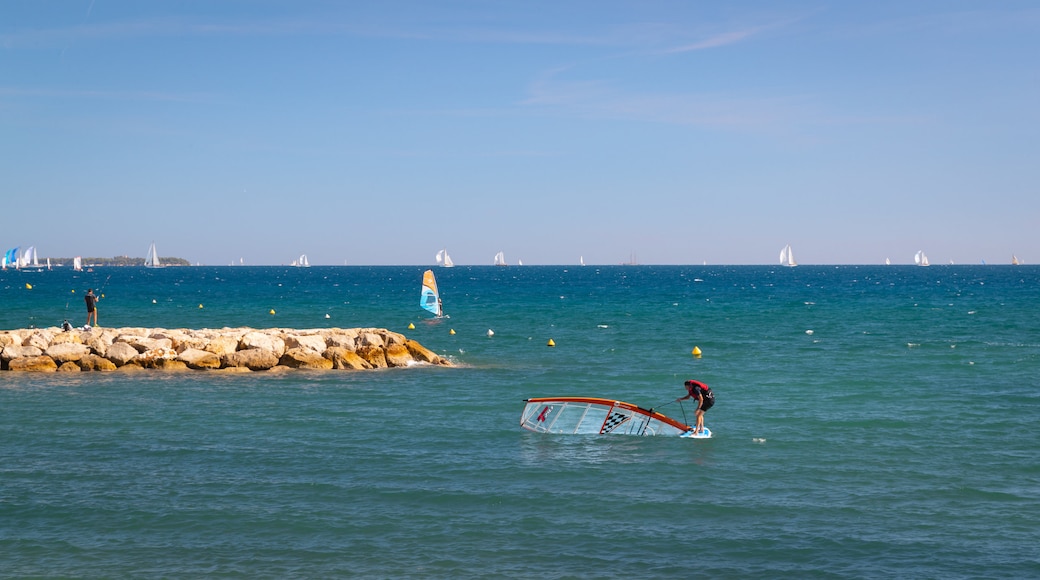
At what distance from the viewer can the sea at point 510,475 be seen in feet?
49.2

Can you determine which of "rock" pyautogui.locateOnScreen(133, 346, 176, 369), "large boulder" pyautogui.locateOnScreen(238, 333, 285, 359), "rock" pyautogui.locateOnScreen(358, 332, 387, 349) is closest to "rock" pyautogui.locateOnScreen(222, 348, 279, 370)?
"large boulder" pyautogui.locateOnScreen(238, 333, 285, 359)

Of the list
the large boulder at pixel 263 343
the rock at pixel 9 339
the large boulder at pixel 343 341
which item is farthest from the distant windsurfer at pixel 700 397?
the rock at pixel 9 339

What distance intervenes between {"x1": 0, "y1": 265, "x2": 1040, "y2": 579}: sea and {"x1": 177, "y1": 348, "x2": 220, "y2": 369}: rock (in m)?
1.45

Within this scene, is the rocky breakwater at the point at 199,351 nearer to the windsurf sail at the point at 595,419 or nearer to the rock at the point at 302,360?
the rock at the point at 302,360

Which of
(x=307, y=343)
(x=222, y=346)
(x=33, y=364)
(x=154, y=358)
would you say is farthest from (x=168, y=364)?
(x=307, y=343)

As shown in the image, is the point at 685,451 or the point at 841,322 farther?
the point at 841,322

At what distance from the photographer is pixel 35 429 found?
971 inches

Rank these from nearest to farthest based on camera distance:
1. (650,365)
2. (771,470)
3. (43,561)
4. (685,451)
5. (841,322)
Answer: (43,561), (771,470), (685,451), (650,365), (841,322)

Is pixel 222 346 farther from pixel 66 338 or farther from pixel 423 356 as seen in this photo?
pixel 423 356

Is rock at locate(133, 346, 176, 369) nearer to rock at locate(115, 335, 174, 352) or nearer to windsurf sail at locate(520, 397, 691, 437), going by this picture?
rock at locate(115, 335, 174, 352)

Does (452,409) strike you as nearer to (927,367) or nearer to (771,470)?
(771,470)

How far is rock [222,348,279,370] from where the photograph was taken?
37.7 m

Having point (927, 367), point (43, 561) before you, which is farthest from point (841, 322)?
point (43, 561)

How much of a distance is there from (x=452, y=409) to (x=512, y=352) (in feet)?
61.6
